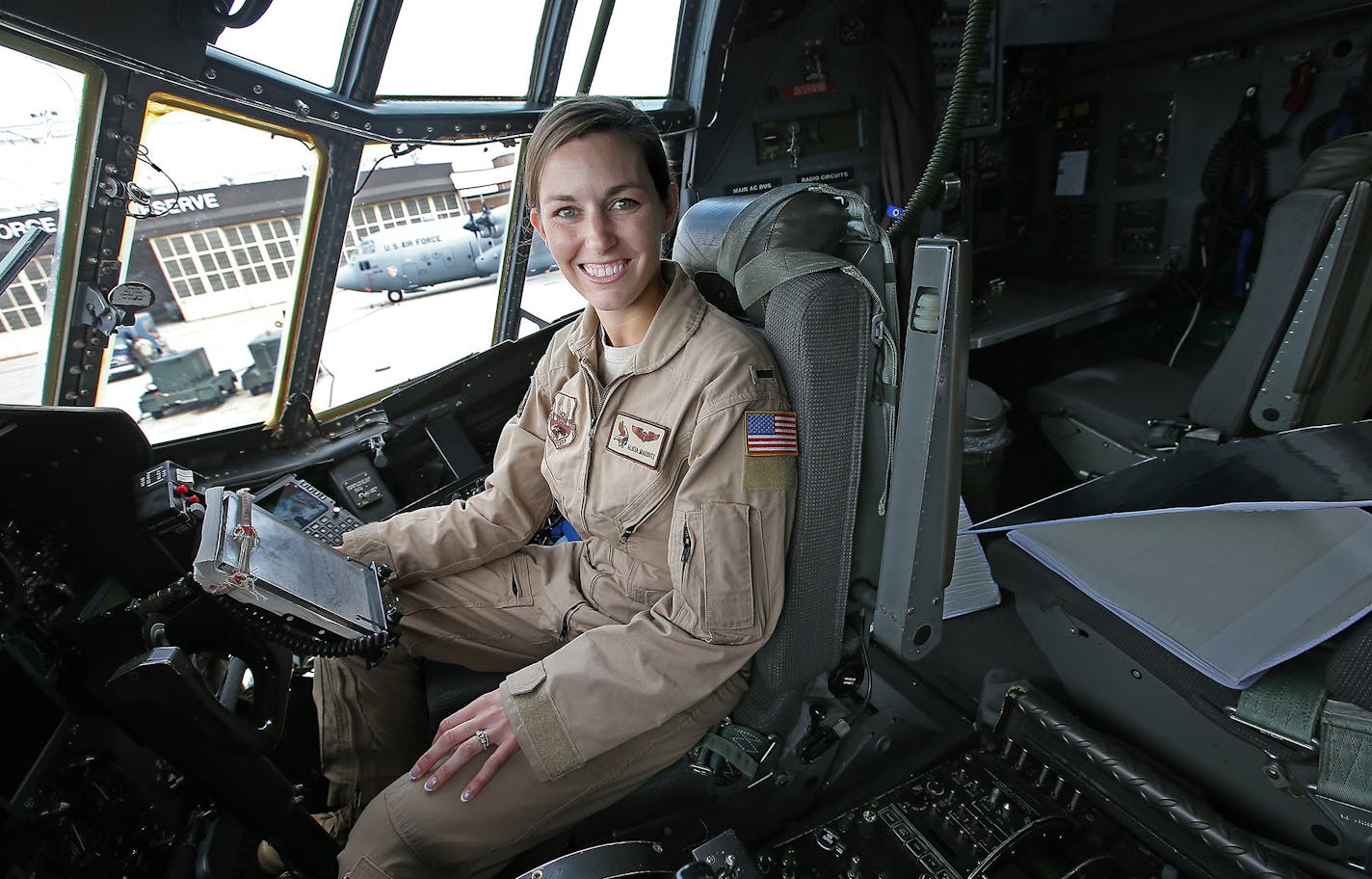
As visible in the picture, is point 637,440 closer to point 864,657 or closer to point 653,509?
point 653,509

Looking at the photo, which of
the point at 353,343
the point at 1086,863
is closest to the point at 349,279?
the point at 353,343

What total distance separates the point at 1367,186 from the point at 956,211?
235cm

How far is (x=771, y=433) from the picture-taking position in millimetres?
1077

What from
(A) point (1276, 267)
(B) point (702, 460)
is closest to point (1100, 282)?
(A) point (1276, 267)

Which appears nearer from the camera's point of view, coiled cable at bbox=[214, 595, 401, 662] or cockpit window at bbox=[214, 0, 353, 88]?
coiled cable at bbox=[214, 595, 401, 662]

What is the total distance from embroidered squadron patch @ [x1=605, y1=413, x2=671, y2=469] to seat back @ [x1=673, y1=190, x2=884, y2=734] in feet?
0.77

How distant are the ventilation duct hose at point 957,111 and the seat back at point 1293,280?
1.31m

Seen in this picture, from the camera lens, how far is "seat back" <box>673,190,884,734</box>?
1065 mm

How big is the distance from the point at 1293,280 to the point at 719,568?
1796 millimetres

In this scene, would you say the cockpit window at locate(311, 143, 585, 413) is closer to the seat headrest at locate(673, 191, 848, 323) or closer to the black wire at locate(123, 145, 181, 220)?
the black wire at locate(123, 145, 181, 220)

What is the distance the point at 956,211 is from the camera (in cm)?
392

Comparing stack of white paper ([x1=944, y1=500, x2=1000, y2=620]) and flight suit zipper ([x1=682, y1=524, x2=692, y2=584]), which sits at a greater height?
flight suit zipper ([x1=682, y1=524, x2=692, y2=584])

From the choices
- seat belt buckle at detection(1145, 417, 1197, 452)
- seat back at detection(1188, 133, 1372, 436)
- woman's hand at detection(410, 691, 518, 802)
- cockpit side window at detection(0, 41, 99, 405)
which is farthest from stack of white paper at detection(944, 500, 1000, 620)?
cockpit side window at detection(0, 41, 99, 405)

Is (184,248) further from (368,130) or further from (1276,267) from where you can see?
(1276,267)
